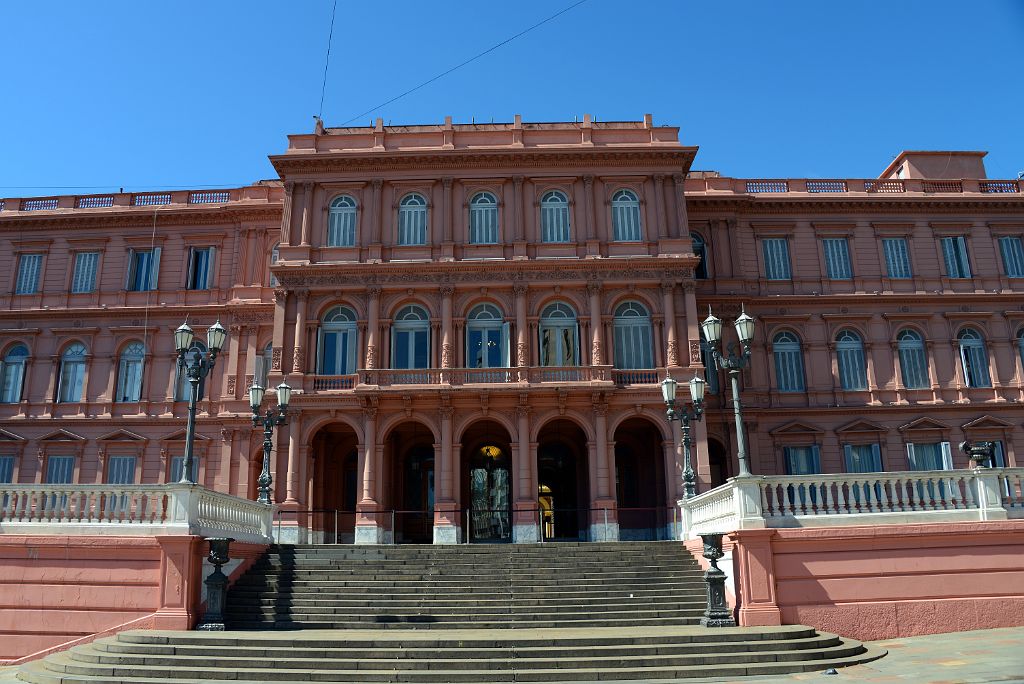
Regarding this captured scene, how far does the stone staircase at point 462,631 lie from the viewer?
1268 centimetres

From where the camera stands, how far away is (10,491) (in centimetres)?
1695

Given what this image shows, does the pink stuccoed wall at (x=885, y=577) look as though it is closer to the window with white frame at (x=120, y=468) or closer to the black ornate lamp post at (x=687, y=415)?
the black ornate lamp post at (x=687, y=415)

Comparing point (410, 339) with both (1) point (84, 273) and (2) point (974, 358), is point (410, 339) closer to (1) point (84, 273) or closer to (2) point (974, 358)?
(1) point (84, 273)

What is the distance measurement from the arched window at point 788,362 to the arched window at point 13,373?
29776 millimetres

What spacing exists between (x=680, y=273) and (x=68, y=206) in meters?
25.4

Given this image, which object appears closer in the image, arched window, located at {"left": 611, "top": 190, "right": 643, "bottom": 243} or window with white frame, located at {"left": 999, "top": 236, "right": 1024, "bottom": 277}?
arched window, located at {"left": 611, "top": 190, "right": 643, "bottom": 243}

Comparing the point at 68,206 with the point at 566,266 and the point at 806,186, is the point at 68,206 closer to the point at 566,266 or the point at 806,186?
the point at 566,266

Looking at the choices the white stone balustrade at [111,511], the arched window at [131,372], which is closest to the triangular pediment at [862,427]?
the white stone balustrade at [111,511]

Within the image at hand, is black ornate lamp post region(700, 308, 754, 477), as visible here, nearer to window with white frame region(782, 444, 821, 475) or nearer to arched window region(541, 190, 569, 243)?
arched window region(541, 190, 569, 243)

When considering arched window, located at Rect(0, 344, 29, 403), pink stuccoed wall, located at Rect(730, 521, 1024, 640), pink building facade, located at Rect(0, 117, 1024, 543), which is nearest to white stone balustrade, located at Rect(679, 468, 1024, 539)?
pink stuccoed wall, located at Rect(730, 521, 1024, 640)

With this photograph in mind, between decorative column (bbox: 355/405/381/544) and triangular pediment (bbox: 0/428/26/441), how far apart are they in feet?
48.1

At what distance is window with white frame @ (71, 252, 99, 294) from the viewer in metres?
33.5

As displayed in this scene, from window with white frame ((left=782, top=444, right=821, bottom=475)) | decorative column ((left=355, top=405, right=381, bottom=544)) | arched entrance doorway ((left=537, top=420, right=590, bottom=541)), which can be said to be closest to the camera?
decorative column ((left=355, top=405, right=381, bottom=544))

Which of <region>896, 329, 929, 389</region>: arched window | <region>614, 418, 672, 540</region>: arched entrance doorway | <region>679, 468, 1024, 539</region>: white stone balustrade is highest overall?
<region>896, 329, 929, 389</region>: arched window
